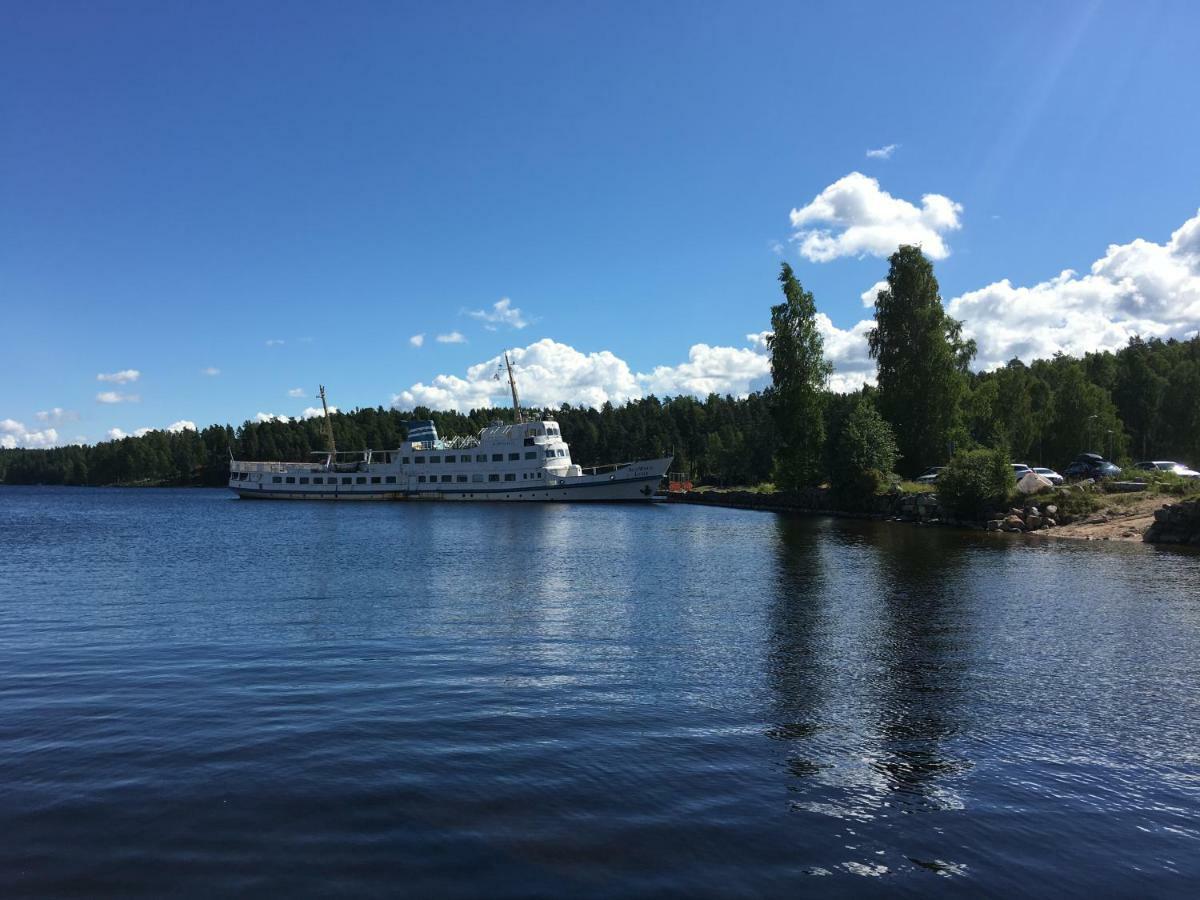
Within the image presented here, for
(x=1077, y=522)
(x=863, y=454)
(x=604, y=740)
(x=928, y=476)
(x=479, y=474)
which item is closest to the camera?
(x=604, y=740)

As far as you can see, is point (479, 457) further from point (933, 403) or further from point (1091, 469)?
point (1091, 469)

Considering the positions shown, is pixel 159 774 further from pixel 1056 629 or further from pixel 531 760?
pixel 1056 629

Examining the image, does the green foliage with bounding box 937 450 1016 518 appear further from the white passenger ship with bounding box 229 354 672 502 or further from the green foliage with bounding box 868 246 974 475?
the white passenger ship with bounding box 229 354 672 502

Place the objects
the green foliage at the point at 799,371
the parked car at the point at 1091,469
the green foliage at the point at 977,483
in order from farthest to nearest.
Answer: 1. the green foliage at the point at 799,371
2. the parked car at the point at 1091,469
3. the green foliage at the point at 977,483

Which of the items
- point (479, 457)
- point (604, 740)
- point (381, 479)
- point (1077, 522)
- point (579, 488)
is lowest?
point (604, 740)

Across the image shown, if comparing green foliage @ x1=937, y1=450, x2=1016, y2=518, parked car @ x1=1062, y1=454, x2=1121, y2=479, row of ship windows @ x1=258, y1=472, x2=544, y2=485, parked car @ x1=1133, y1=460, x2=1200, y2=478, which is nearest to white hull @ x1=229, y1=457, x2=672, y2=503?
row of ship windows @ x1=258, y1=472, x2=544, y2=485

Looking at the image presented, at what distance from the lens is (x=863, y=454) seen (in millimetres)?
68000

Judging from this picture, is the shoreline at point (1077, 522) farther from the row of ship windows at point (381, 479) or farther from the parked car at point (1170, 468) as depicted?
the row of ship windows at point (381, 479)

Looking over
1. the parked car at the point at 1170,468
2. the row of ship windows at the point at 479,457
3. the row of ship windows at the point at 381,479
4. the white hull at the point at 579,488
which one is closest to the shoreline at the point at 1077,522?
the parked car at the point at 1170,468

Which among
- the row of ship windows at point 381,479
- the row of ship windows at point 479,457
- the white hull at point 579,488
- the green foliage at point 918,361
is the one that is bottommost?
the white hull at point 579,488

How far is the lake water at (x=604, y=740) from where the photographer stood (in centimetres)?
856

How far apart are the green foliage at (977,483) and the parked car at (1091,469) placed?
9.41 metres

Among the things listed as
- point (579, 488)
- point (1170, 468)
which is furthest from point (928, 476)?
point (579, 488)

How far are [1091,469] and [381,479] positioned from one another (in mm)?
87541
